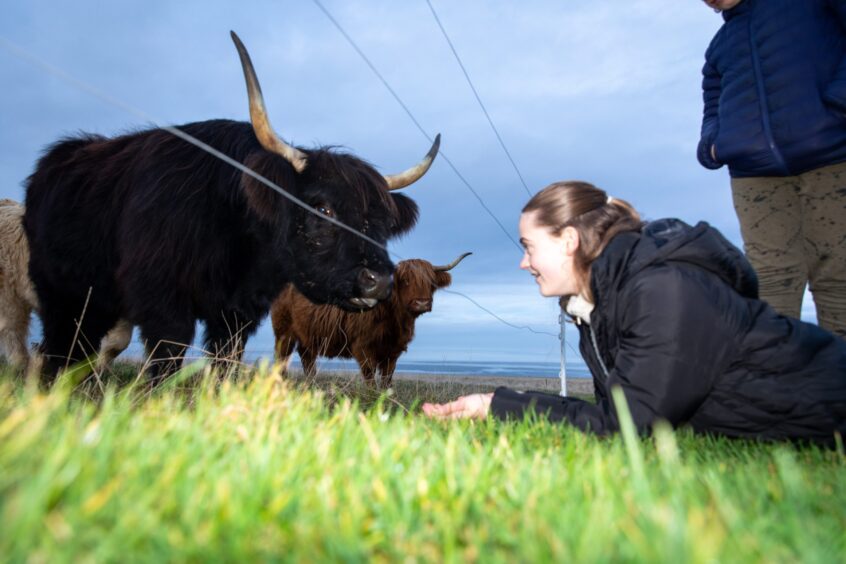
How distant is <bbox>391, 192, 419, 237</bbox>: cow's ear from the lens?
21.5 feet

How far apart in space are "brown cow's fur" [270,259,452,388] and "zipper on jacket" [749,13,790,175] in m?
6.14

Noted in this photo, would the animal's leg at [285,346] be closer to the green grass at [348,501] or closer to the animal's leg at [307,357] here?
the animal's leg at [307,357]

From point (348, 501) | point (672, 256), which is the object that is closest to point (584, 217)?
point (672, 256)

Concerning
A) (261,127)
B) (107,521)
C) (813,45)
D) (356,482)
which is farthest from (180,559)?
(261,127)

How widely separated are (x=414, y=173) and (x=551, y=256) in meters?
3.66

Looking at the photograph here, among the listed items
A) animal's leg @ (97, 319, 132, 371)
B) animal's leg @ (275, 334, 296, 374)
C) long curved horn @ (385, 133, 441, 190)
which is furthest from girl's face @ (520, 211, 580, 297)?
animal's leg @ (275, 334, 296, 374)

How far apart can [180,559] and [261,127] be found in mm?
4514

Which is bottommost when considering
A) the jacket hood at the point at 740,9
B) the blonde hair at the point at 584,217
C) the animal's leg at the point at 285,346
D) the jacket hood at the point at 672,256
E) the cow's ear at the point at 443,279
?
the animal's leg at the point at 285,346

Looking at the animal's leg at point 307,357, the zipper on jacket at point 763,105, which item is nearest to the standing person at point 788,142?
the zipper on jacket at point 763,105

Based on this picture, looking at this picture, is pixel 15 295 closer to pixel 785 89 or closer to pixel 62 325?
pixel 62 325

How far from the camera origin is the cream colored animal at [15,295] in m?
7.35

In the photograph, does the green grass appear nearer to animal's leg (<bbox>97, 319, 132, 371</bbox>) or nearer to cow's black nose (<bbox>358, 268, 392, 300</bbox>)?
cow's black nose (<bbox>358, 268, 392, 300</bbox>)

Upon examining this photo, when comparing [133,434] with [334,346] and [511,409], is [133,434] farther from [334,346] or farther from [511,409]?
[334,346]

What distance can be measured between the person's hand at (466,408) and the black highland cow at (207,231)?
2062mm
